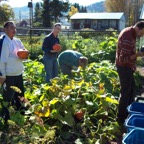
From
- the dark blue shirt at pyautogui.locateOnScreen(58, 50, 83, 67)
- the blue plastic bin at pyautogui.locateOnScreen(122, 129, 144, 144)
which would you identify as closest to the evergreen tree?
the dark blue shirt at pyautogui.locateOnScreen(58, 50, 83, 67)

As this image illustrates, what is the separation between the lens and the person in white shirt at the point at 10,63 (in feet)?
16.5

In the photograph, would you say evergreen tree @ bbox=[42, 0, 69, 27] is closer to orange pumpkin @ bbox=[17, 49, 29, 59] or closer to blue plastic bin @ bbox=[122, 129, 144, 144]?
orange pumpkin @ bbox=[17, 49, 29, 59]

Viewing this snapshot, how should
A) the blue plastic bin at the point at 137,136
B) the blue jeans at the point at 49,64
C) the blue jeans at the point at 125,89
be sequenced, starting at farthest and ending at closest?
the blue jeans at the point at 49,64 → the blue jeans at the point at 125,89 → the blue plastic bin at the point at 137,136

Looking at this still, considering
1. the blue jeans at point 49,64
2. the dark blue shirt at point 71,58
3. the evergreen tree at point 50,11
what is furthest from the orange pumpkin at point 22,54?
the evergreen tree at point 50,11

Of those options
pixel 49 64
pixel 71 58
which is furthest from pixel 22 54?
pixel 49 64

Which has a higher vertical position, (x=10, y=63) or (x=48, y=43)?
(x=48, y=43)

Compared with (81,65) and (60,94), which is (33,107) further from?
(81,65)

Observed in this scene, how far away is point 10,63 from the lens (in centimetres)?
513

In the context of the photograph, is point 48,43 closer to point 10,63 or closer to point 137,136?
point 10,63

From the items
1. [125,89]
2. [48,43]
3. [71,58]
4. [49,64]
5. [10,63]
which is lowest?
[125,89]

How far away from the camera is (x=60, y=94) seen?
17.6 feet

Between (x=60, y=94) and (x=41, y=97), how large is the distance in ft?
1.26

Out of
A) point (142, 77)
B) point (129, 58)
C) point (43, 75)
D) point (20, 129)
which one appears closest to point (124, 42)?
point (129, 58)

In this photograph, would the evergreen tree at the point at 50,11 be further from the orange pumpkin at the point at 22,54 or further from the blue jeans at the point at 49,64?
the orange pumpkin at the point at 22,54
